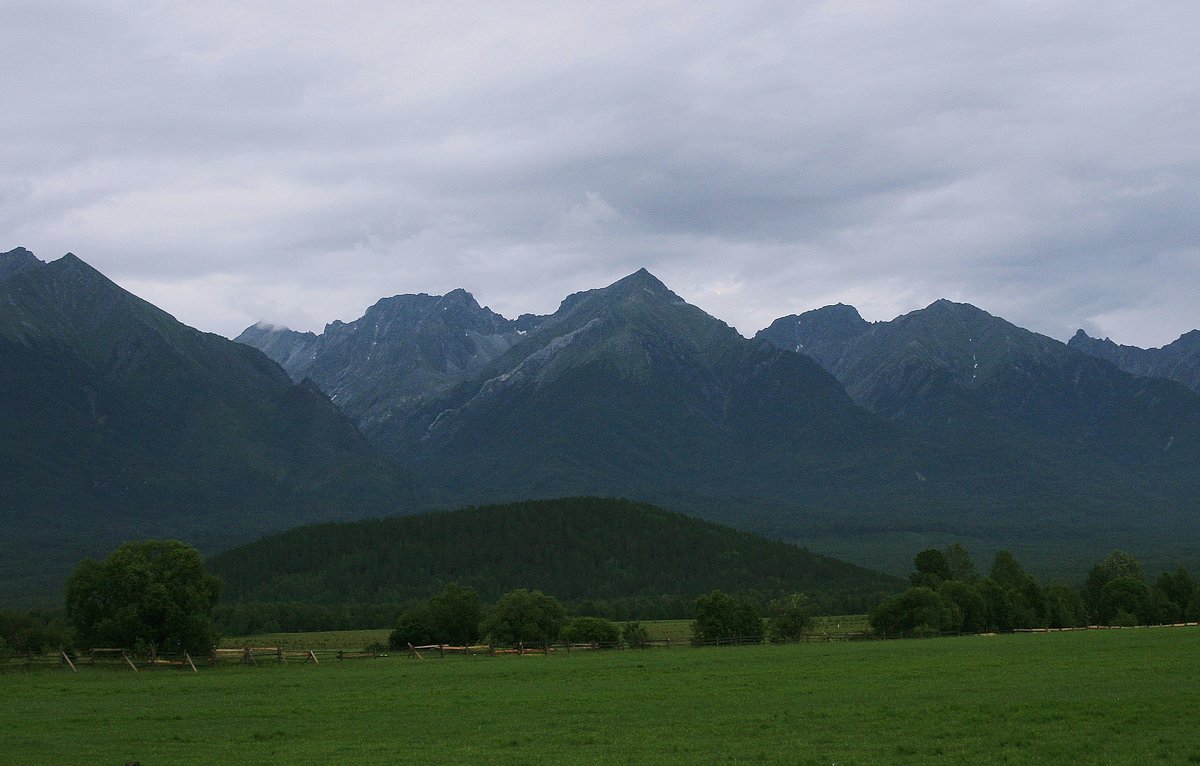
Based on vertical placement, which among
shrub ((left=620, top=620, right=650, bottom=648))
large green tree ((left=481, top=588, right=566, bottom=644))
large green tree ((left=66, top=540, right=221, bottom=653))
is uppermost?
large green tree ((left=66, top=540, right=221, bottom=653))

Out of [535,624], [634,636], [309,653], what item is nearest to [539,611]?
[535,624]

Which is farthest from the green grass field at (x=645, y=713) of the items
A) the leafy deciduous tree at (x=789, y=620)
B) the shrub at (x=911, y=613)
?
the shrub at (x=911, y=613)

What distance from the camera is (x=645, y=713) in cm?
4428

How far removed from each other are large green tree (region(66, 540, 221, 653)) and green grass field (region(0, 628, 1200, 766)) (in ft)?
25.3

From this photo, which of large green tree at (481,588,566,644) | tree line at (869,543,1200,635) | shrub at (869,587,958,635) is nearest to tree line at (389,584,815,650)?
large green tree at (481,588,566,644)

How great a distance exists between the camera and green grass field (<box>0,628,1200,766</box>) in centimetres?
3419

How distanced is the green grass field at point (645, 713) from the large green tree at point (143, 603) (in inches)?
304

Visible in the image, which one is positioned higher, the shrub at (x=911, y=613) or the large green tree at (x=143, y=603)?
the large green tree at (x=143, y=603)

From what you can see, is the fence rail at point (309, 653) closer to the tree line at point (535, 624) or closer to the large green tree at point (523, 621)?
the tree line at point (535, 624)

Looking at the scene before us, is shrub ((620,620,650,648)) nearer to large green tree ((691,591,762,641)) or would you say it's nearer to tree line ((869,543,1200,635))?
large green tree ((691,591,762,641))

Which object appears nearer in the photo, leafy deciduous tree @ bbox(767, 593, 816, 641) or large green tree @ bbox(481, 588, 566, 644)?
large green tree @ bbox(481, 588, 566, 644)

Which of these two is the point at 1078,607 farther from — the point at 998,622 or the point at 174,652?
the point at 174,652

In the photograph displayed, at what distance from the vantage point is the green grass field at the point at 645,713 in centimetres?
3419

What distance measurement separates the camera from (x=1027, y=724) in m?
36.9
